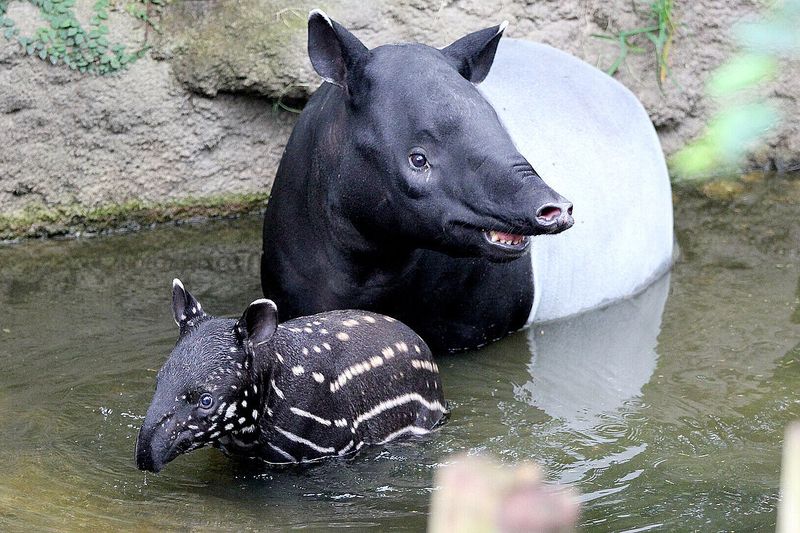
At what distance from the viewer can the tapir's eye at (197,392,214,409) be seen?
3920mm

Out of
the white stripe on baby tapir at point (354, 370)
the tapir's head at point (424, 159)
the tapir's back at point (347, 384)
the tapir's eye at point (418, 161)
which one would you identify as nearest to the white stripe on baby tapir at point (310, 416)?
the tapir's back at point (347, 384)

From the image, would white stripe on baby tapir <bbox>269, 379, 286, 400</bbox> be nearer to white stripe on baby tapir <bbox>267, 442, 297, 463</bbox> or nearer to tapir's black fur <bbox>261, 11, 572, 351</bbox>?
white stripe on baby tapir <bbox>267, 442, 297, 463</bbox>

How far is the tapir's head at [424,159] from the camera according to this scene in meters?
4.27

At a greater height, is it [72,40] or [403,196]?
[403,196]

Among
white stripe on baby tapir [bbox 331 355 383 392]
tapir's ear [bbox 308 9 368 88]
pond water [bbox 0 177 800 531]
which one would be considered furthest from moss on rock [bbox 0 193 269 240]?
white stripe on baby tapir [bbox 331 355 383 392]

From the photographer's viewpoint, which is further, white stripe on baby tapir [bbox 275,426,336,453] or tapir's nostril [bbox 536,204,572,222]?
white stripe on baby tapir [bbox 275,426,336,453]

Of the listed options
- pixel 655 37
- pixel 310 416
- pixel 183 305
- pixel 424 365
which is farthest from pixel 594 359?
pixel 655 37

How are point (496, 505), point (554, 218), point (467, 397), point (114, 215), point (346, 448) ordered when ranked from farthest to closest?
point (114, 215)
point (467, 397)
point (346, 448)
point (554, 218)
point (496, 505)

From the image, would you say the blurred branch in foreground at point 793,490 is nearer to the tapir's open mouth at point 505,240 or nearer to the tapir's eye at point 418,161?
the tapir's open mouth at point 505,240

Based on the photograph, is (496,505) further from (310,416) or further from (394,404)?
(394,404)

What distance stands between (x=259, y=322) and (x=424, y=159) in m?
0.93

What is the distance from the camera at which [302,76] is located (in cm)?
732

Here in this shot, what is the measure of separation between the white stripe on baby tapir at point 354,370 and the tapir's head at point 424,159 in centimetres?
52

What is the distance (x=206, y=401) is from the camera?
12.9 feet
